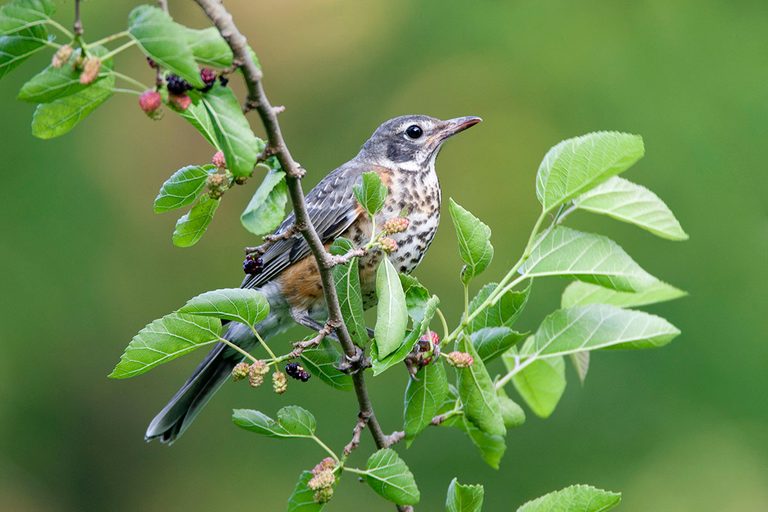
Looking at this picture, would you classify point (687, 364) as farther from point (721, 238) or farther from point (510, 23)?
point (510, 23)

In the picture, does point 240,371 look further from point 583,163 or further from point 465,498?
point 583,163

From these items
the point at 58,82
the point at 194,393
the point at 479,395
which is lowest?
the point at 194,393

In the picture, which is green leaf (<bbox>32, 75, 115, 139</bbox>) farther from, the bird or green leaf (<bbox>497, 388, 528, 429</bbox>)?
the bird

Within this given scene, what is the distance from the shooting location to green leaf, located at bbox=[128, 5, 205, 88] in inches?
59.9

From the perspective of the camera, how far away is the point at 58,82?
1599 mm

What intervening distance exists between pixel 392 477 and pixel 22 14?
1.14 metres

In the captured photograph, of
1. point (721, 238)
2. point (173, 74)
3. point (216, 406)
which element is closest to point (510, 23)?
point (721, 238)

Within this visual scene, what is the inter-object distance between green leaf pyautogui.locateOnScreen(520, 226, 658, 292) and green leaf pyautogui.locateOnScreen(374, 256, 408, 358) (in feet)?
1.04

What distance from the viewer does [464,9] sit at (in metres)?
6.32

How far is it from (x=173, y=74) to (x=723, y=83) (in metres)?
4.61

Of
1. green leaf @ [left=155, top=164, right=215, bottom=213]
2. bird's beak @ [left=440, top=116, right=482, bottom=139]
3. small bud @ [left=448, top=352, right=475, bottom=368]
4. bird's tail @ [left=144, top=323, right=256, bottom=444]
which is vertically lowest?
bird's tail @ [left=144, top=323, right=256, bottom=444]

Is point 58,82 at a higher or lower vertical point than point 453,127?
higher

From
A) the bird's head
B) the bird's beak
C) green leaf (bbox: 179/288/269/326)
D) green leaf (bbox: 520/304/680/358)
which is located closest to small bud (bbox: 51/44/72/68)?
green leaf (bbox: 179/288/269/326)

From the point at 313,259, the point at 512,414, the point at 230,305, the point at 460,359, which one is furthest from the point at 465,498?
the point at 313,259
